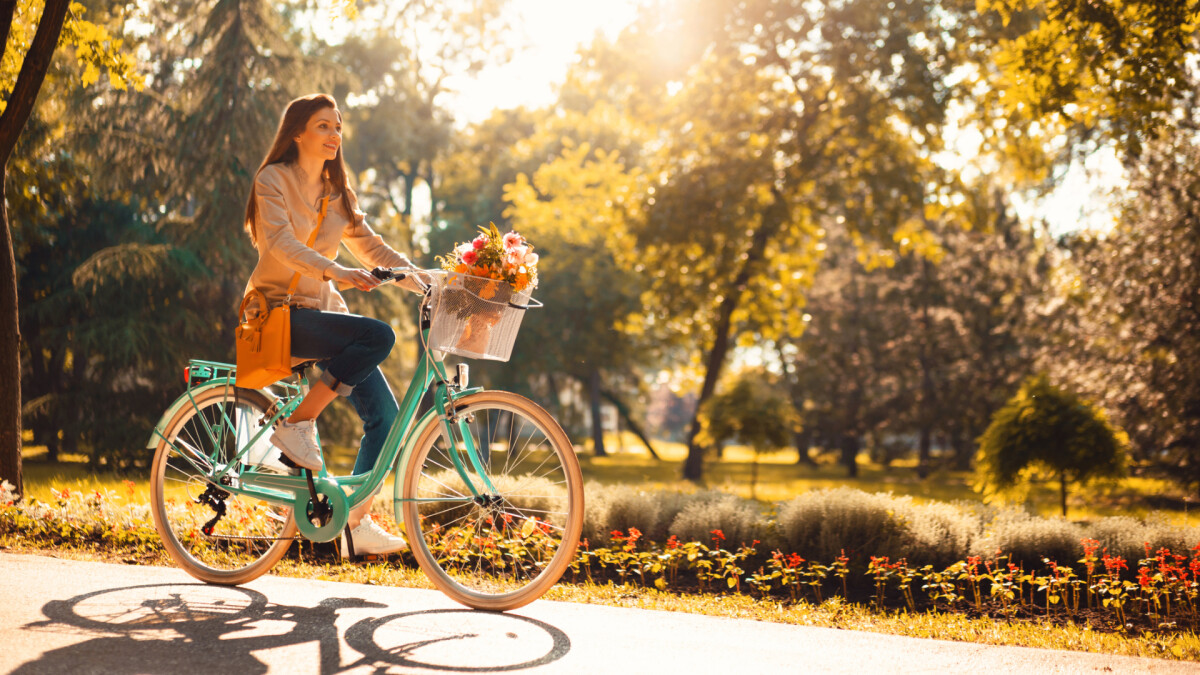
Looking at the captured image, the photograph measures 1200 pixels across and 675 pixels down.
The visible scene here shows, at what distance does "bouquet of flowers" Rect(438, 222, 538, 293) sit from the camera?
3.52 metres

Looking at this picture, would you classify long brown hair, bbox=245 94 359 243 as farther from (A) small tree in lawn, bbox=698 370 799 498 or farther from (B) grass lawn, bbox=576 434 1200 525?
(A) small tree in lawn, bbox=698 370 799 498

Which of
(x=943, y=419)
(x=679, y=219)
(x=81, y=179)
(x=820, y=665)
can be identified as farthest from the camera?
(x=943, y=419)

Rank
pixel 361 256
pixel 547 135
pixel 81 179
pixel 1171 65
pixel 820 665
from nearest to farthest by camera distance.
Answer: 1. pixel 820 665
2. pixel 361 256
3. pixel 1171 65
4. pixel 81 179
5. pixel 547 135

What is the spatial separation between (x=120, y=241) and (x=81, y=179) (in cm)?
253

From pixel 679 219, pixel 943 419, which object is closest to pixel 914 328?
pixel 943 419

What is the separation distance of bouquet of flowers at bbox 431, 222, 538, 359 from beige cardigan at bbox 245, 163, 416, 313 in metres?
0.30

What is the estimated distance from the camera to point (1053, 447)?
960cm

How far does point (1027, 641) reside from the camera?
381 cm

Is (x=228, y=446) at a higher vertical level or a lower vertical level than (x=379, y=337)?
lower

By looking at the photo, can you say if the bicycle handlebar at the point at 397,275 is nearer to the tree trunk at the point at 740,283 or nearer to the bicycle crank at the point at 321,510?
the bicycle crank at the point at 321,510

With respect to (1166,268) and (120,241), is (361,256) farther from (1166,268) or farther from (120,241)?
(1166,268)

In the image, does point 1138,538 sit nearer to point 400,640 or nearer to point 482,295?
point 482,295

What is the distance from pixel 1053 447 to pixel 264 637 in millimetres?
8769

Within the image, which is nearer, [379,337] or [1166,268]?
[379,337]
